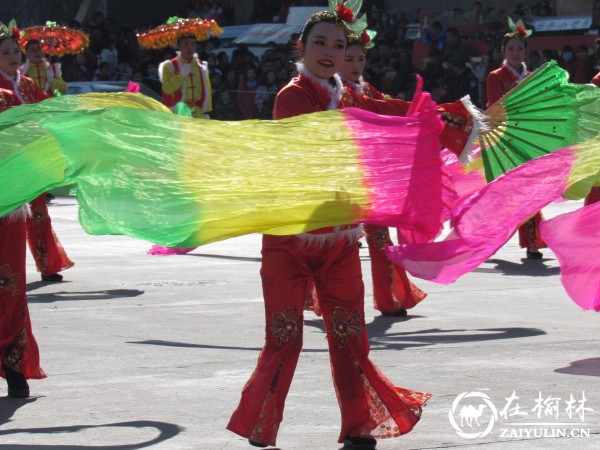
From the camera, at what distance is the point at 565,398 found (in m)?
6.38

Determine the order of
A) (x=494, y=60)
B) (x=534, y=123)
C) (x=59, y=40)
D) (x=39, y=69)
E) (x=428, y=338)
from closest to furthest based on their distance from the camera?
(x=534, y=123) → (x=428, y=338) → (x=59, y=40) → (x=39, y=69) → (x=494, y=60)

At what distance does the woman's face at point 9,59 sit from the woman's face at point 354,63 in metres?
1.95

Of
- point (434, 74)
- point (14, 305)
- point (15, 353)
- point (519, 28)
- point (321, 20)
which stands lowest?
point (434, 74)

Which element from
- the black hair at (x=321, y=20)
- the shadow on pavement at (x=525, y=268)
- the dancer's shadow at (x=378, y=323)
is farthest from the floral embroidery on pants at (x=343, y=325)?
the shadow on pavement at (x=525, y=268)

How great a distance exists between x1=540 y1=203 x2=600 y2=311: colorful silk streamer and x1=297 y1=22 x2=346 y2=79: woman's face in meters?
1.16

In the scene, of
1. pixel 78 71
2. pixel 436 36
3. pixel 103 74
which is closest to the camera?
pixel 436 36

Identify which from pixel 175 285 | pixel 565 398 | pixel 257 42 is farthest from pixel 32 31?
pixel 257 42

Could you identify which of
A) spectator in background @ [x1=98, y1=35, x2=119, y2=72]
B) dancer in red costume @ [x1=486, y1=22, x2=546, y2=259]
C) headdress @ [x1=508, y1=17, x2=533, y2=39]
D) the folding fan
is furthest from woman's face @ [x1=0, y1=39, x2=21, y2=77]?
spectator in background @ [x1=98, y1=35, x2=119, y2=72]

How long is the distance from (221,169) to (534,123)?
1.81 meters

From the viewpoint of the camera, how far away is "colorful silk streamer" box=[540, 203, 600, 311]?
6.07m

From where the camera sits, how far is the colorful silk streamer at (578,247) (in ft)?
19.9

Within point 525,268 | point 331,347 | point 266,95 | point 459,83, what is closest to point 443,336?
point 331,347

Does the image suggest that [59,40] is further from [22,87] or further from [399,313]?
[22,87]

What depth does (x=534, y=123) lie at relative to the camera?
255 inches
